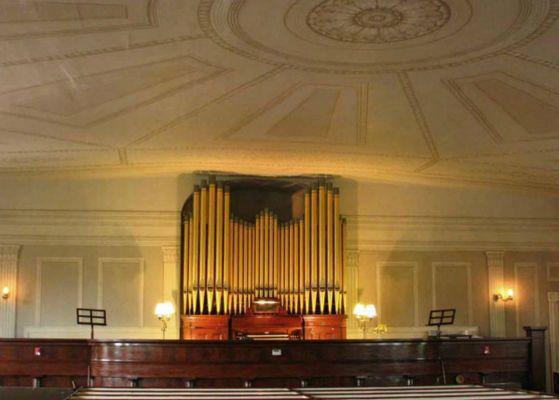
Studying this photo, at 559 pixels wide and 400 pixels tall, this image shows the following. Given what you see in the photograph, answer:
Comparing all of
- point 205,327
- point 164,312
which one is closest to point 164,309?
point 164,312

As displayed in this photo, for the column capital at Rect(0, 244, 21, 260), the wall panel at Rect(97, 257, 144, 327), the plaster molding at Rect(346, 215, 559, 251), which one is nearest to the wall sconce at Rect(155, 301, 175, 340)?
the wall panel at Rect(97, 257, 144, 327)

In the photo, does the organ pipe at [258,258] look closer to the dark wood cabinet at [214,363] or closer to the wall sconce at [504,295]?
the dark wood cabinet at [214,363]

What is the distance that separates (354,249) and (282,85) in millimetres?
5683

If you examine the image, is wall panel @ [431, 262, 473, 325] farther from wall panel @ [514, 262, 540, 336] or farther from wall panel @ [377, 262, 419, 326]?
wall panel @ [514, 262, 540, 336]

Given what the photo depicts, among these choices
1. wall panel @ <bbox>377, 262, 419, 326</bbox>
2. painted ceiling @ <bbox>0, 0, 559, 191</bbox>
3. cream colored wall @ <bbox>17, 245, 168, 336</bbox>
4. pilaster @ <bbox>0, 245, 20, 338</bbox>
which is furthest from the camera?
wall panel @ <bbox>377, 262, 419, 326</bbox>

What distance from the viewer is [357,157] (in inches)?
484

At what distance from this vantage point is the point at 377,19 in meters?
6.99

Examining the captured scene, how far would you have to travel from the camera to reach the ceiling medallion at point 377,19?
6711 mm

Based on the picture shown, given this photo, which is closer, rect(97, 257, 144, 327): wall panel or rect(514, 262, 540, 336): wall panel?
rect(97, 257, 144, 327): wall panel

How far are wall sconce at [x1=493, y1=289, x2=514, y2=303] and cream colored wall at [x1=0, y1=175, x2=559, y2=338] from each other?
0.14 meters

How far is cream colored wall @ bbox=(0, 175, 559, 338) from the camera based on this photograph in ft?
44.1

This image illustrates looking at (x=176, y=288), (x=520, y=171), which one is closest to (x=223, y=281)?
(x=176, y=288)

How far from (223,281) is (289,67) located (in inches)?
217

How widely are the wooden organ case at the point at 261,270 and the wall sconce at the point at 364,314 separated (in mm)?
267
